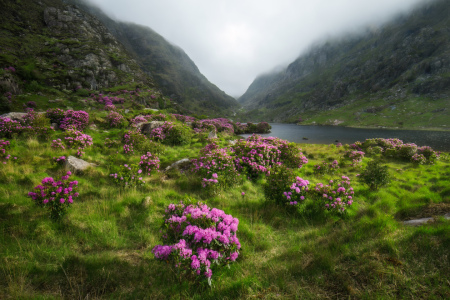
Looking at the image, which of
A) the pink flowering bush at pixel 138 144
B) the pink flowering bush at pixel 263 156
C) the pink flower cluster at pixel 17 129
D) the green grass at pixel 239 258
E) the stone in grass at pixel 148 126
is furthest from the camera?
the stone in grass at pixel 148 126

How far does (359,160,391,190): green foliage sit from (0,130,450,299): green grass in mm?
3475

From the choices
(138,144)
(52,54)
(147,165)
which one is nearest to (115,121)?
(138,144)

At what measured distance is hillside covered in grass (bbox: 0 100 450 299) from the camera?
126 inches

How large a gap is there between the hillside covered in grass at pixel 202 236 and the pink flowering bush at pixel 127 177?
0.05m

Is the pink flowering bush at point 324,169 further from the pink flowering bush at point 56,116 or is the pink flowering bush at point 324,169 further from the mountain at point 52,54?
the mountain at point 52,54

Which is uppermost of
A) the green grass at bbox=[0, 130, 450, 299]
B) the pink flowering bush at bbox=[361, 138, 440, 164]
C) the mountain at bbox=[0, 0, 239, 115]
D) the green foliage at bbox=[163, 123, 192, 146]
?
the mountain at bbox=[0, 0, 239, 115]

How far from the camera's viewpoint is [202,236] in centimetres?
351

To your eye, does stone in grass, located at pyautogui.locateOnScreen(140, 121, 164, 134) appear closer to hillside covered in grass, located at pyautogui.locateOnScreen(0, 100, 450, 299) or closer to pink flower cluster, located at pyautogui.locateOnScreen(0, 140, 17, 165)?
hillside covered in grass, located at pyautogui.locateOnScreen(0, 100, 450, 299)

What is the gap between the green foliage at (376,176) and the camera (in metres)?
10.1

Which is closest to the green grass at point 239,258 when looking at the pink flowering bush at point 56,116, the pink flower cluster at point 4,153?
the pink flower cluster at point 4,153

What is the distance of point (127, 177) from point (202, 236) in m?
6.00

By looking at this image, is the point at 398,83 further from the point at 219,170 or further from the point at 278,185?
the point at 219,170

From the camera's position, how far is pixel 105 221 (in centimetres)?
535

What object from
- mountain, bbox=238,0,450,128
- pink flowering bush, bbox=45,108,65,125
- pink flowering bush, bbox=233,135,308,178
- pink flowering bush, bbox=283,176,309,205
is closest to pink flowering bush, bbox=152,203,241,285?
pink flowering bush, bbox=283,176,309,205
